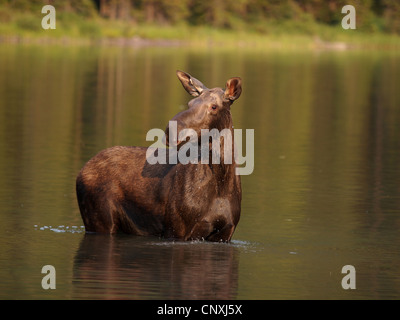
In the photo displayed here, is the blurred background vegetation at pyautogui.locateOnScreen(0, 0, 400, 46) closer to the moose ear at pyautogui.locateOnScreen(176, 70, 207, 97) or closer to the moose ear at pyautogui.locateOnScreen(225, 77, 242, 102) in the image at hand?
the moose ear at pyautogui.locateOnScreen(176, 70, 207, 97)

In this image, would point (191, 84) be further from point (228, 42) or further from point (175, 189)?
point (228, 42)

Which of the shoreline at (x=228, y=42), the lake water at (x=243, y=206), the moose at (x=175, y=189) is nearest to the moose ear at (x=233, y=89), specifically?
the moose at (x=175, y=189)

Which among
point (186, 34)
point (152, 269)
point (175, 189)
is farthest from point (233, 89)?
point (186, 34)

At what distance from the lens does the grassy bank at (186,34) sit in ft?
278

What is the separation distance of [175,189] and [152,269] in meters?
1.13

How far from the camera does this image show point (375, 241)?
46.6 ft

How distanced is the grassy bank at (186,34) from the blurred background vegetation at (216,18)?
88 millimetres

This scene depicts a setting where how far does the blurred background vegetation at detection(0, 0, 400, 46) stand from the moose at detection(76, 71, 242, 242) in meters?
77.0

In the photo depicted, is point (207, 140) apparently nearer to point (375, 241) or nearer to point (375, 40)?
point (375, 241)

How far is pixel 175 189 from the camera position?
12703mm

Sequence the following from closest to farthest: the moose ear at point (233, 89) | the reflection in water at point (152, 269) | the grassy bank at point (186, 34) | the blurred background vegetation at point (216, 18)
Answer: the reflection in water at point (152, 269) < the moose ear at point (233, 89) < the grassy bank at point (186, 34) < the blurred background vegetation at point (216, 18)

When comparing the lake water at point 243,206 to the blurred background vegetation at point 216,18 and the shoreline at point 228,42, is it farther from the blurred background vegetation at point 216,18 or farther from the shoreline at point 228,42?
the blurred background vegetation at point 216,18
